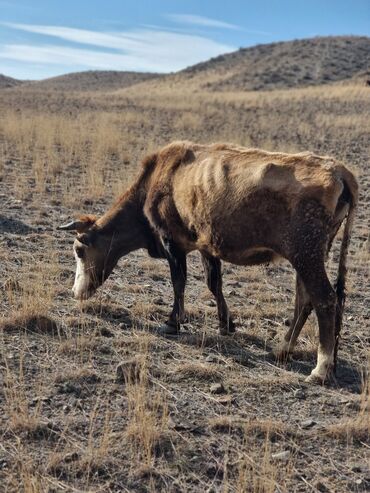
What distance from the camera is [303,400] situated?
481 centimetres

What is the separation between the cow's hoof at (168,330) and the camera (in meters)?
6.07

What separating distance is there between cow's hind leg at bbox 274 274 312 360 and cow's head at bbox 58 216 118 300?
7.24ft

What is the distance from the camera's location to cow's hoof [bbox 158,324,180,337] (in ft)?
19.9

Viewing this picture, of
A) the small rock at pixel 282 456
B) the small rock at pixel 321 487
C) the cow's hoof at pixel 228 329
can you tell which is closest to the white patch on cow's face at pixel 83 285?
the cow's hoof at pixel 228 329

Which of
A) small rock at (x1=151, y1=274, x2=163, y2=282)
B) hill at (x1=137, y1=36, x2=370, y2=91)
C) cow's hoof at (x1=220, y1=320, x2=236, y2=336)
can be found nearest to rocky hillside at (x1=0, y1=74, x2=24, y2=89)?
hill at (x1=137, y1=36, x2=370, y2=91)

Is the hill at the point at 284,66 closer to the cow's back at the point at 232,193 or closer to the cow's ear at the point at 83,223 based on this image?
the cow's ear at the point at 83,223

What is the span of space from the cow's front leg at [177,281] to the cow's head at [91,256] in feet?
2.67

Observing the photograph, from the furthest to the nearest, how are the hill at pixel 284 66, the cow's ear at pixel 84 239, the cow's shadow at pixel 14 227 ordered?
1. the hill at pixel 284 66
2. the cow's shadow at pixel 14 227
3. the cow's ear at pixel 84 239

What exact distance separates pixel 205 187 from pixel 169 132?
53.7ft

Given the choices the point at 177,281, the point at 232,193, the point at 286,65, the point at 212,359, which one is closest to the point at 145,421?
the point at 212,359

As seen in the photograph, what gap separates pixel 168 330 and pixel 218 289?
699 millimetres

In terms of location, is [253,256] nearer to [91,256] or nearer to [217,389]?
[217,389]

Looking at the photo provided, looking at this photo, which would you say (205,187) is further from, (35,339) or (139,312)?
(35,339)

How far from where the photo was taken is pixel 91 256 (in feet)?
22.3
